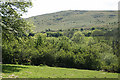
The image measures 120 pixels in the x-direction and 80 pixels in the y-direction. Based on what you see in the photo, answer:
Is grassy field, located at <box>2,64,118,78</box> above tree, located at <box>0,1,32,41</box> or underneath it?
underneath

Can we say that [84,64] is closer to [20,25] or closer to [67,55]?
[67,55]

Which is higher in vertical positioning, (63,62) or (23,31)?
(23,31)

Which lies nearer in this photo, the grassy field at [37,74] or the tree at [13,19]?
the grassy field at [37,74]

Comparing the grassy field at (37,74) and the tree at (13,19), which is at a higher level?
the tree at (13,19)

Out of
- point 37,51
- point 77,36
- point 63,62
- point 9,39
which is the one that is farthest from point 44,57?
point 77,36

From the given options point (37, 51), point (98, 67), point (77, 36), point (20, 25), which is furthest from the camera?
point (77, 36)

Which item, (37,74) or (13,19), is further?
(13,19)

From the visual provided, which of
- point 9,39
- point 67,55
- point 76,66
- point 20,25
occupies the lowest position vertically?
point 76,66

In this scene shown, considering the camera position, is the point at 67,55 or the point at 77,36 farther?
the point at 77,36

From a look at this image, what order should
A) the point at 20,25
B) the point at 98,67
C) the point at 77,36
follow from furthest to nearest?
the point at 77,36 < the point at 98,67 < the point at 20,25

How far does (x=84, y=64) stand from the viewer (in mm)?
44062

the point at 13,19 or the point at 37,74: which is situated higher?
the point at 13,19

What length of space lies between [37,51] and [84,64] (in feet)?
48.7

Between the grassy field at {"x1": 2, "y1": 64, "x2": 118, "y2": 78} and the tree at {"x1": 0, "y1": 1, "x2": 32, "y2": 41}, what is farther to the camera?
the tree at {"x1": 0, "y1": 1, "x2": 32, "y2": 41}
